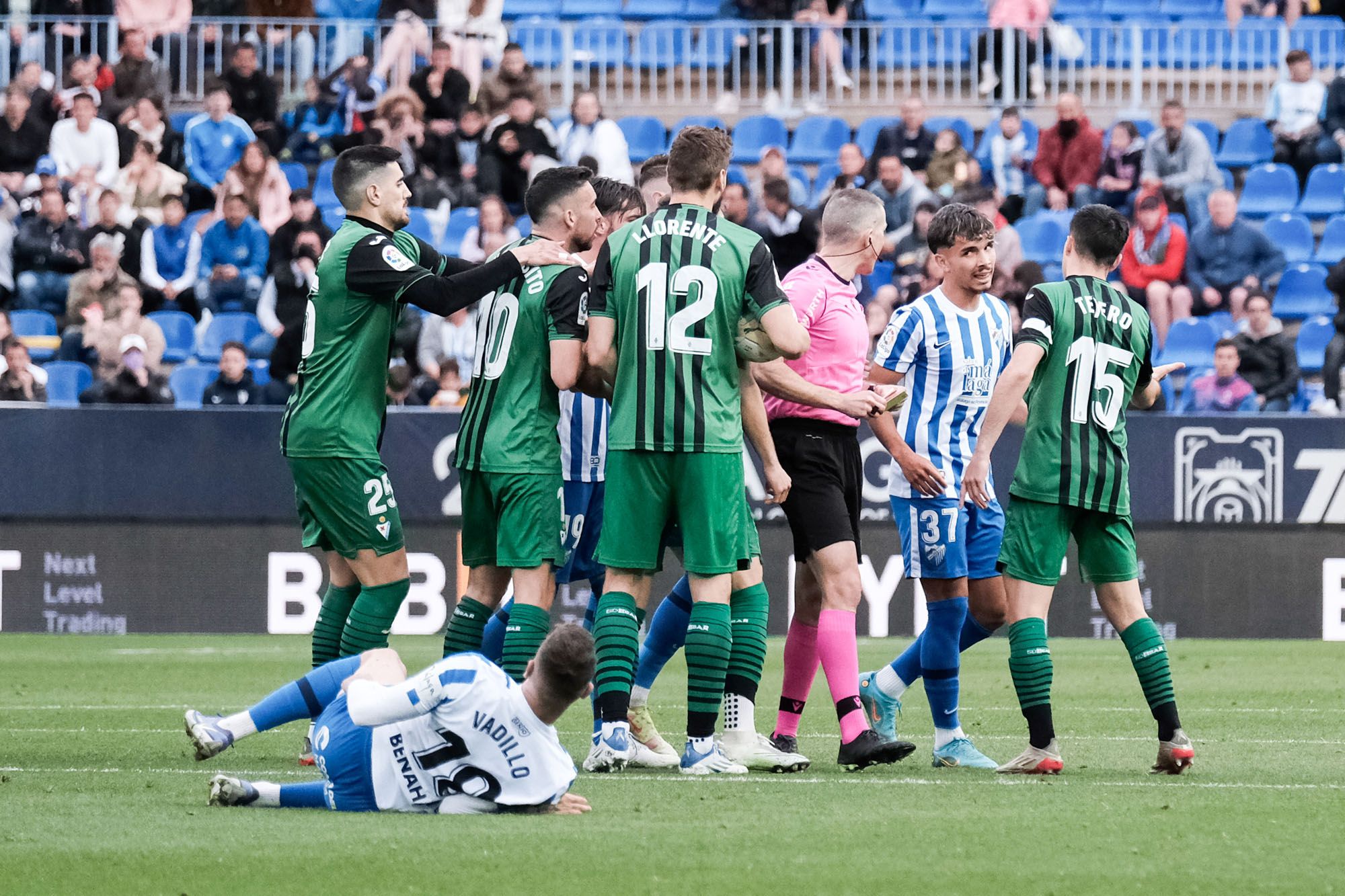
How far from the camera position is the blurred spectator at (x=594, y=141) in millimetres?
18453

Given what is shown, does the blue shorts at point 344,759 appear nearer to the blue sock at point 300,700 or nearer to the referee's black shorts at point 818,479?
the blue sock at point 300,700

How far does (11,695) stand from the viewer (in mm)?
9938

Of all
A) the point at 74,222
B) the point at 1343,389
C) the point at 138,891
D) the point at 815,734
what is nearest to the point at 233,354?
the point at 74,222

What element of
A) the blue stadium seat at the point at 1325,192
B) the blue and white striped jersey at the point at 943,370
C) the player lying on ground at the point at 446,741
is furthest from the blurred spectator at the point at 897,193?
the player lying on ground at the point at 446,741

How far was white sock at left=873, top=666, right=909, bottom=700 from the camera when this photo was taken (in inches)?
310

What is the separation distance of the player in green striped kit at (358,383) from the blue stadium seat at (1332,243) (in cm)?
1315

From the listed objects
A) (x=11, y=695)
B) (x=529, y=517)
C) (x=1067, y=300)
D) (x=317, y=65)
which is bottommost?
(x=11, y=695)

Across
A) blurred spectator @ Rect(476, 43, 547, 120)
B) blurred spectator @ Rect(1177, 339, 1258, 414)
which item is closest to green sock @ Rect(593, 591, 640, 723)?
blurred spectator @ Rect(1177, 339, 1258, 414)

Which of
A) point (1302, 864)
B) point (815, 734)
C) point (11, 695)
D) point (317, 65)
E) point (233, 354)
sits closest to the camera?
point (1302, 864)

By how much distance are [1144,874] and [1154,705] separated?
7.16ft

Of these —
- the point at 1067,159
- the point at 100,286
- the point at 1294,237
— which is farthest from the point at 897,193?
the point at 100,286

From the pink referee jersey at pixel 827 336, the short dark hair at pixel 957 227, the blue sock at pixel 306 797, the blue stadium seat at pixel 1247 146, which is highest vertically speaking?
the blue stadium seat at pixel 1247 146

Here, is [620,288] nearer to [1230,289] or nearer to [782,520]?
[782,520]

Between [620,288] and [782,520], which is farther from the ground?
[620,288]
